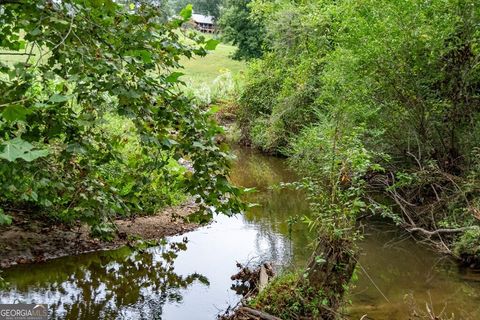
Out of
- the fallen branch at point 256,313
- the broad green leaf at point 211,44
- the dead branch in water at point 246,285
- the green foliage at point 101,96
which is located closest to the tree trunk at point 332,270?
the fallen branch at point 256,313

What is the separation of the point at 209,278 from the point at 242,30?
3102 cm

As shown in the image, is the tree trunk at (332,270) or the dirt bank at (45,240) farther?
the dirt bank at (45,240)

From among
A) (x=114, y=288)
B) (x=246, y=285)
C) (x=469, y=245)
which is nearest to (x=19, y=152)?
(x=114, y=288)

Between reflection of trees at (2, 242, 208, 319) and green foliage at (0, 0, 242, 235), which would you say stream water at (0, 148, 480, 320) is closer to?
reflection of trees at (2, 242, 208, 319)

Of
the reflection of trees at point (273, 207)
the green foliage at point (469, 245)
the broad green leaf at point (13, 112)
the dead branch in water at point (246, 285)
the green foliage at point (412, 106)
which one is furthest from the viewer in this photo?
the reflection of trees at point (273, 207)

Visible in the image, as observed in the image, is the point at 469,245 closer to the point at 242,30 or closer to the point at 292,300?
the point at 292,300

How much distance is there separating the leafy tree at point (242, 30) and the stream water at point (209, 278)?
89.4 feet

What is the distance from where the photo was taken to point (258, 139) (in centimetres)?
1959

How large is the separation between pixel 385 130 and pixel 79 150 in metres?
8.10

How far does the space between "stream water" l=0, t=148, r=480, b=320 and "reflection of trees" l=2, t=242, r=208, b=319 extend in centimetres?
1

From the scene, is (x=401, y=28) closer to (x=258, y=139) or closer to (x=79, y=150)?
(x=79, y=150)

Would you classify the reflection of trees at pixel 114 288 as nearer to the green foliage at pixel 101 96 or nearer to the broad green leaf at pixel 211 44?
the green foliage at pixel 101 96

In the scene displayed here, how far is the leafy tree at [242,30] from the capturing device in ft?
115

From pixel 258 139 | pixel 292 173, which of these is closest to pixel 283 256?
pixel 292 173
